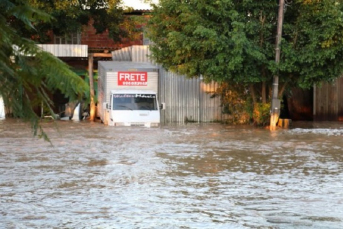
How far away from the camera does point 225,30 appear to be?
3020cm

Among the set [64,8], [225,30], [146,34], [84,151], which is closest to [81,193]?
[84,151]

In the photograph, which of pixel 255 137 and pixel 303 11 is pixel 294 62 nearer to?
pixel 303 11

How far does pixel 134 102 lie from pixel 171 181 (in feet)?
57.6

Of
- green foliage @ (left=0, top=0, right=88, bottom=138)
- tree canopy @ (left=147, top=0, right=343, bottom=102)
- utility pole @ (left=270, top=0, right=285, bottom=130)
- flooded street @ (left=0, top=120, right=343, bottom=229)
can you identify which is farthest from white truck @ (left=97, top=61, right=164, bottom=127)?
green foliage @ (left=0, top=0, right=88, bottom=138)

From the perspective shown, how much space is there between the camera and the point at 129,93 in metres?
32.8

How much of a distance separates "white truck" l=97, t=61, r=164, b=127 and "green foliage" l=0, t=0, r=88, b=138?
89.4ft

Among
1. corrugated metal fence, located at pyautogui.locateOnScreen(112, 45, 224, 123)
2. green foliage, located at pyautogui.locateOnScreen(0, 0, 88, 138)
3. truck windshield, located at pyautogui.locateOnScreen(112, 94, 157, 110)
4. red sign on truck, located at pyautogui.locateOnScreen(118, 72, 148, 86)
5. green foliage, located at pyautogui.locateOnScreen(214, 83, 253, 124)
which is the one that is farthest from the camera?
corrugated metal fence, located at pyautogui.locateOnScreen(112, 45, 224, 123)

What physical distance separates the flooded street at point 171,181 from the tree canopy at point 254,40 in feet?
11.8

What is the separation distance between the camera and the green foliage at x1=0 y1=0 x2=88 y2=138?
13.3ft

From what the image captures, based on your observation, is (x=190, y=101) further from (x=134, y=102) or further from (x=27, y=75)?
(x=27, y=75)

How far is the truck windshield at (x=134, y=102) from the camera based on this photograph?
3234 centimetres

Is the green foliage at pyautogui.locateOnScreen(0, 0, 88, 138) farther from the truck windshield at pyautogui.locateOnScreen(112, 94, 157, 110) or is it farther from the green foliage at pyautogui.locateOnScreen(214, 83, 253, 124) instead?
the green foliage at pyautogui.locateOnScreen(214, 83, 253, 124)

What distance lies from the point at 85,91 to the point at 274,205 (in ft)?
26.8

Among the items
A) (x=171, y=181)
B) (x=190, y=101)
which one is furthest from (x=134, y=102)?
(x=171, y=181)
